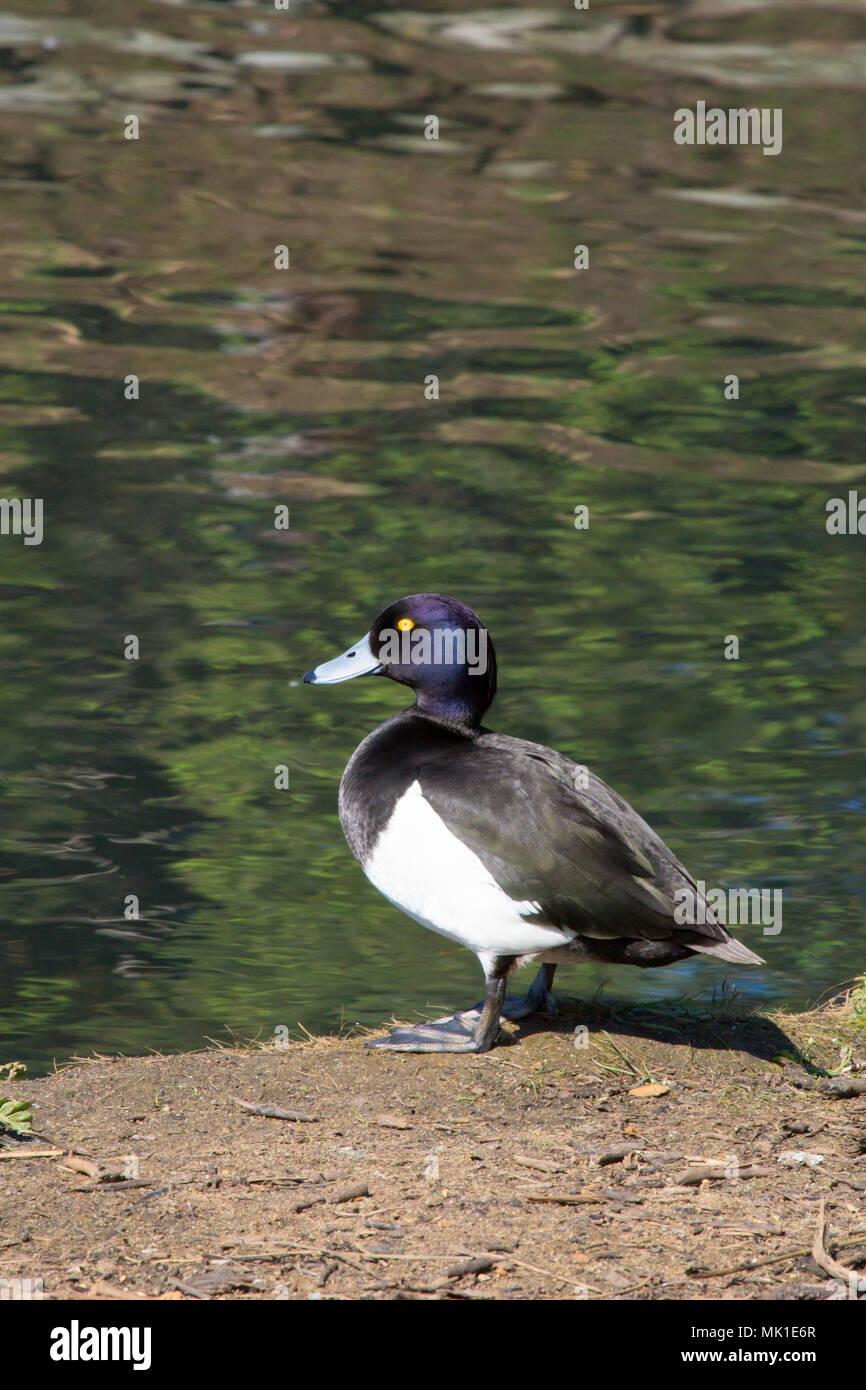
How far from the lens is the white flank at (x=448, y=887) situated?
17.7 ft

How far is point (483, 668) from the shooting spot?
596 cm

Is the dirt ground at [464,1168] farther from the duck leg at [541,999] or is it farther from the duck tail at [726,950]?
the duck tail at [726,950]

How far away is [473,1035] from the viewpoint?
18.4ft

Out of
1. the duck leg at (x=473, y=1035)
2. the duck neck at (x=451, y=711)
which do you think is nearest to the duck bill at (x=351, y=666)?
the duck neck at (x=451, y=711)

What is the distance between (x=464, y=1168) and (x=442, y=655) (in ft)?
6.30

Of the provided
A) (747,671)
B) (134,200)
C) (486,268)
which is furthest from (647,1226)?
(134,200)

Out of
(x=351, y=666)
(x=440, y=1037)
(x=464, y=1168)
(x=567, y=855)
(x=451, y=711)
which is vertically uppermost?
(x=351, y=666)

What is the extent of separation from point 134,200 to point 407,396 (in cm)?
667

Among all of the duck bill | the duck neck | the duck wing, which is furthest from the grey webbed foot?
the duck bill

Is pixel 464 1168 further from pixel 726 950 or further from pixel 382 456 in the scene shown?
pixel 382 456

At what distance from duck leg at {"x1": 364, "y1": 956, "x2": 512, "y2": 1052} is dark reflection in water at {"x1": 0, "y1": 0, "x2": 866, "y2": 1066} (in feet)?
3.19

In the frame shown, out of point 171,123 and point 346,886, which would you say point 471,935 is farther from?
point 171,123

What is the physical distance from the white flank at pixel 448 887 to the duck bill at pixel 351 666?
0.71 meters

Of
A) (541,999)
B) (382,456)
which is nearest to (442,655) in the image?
(541,999)
